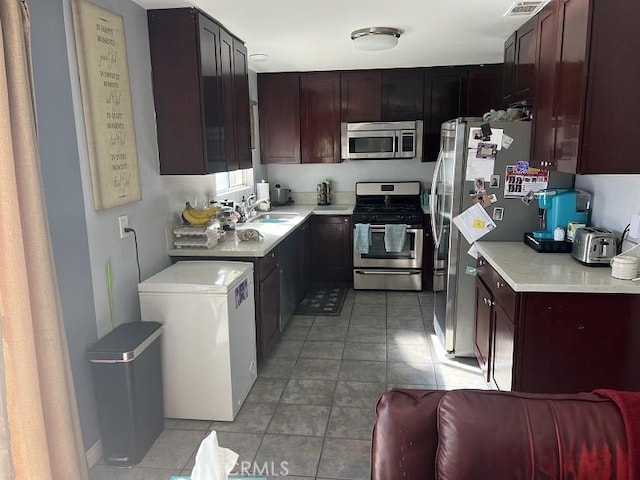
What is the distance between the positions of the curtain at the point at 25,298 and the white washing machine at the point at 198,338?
2.65ft

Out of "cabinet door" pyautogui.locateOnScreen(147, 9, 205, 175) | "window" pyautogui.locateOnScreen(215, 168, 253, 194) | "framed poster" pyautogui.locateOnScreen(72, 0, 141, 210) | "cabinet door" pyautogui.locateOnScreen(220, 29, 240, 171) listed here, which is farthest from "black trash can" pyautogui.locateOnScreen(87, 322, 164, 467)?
"window" pyautogui.locateOnScreen(215, 168, 253, 194)

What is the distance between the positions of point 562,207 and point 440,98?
2.43 meters

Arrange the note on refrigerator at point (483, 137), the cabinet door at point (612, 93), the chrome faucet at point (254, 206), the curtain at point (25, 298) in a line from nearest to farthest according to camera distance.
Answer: the curtain at point (25, 298)
the cabinet door at point (612, 93)
the note on refrigerator at point (483, 137)
the chrome faucet at point (254, 206)

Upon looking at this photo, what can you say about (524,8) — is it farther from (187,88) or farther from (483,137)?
(187,88)

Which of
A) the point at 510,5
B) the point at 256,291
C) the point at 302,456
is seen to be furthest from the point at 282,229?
the point at 510,5

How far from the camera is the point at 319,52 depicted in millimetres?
4129

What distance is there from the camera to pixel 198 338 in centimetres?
262

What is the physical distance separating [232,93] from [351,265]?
243 cm

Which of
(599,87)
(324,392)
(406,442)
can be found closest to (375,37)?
(599,87)

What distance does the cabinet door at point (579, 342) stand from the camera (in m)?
2.22

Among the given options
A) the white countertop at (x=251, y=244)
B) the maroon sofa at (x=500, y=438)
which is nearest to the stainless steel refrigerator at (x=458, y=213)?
the white countertop at (x=251, y=244)

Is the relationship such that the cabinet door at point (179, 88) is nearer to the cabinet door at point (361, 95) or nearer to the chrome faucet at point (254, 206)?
the chrome faucet at point (254, 206)

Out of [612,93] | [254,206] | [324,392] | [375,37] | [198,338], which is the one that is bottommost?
[324,392]

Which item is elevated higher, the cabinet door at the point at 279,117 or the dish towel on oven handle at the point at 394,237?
the cabinet door at the point at 279,117
